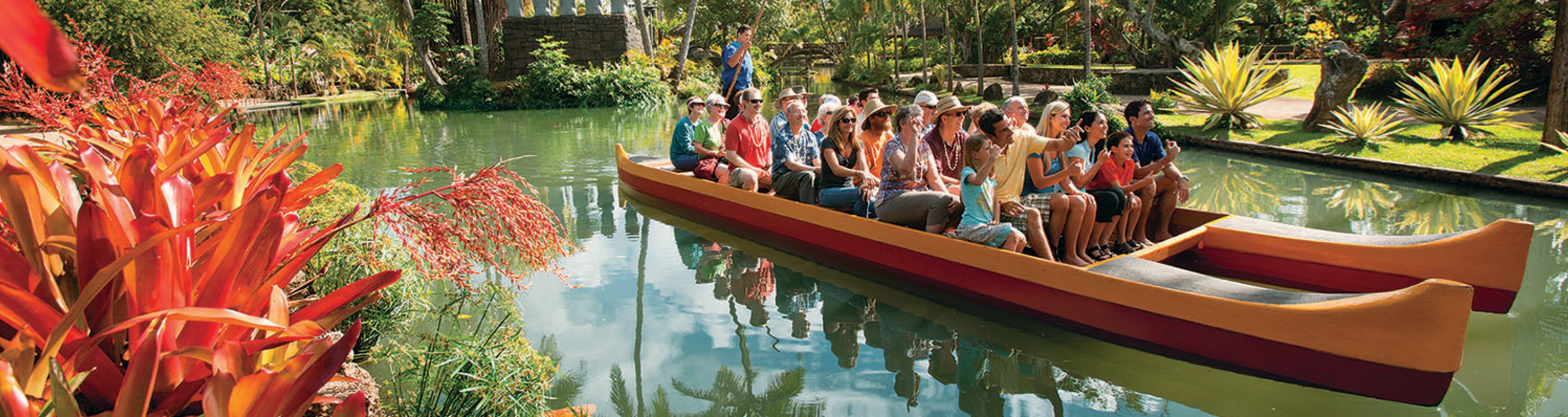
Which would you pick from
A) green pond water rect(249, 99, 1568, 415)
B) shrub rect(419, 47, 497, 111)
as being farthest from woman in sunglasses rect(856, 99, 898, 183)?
shrub rect(419, 47, 497, 111)

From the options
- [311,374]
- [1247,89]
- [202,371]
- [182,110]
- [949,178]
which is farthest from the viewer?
[1247,89]

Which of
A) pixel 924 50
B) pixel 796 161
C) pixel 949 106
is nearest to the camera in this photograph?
pixel 949 106

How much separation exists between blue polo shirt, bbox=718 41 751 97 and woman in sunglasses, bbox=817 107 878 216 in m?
4.11

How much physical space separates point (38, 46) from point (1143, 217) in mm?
6079

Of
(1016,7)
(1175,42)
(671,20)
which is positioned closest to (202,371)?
(1175,42)

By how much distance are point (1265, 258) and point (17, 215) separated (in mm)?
5787

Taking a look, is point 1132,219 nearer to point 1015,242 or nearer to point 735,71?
point 1015,242

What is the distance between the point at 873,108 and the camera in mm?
6105

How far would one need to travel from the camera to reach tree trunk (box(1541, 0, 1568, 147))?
8.98 meters

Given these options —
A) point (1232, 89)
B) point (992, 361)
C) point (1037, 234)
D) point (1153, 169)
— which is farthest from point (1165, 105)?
point (992, 361)

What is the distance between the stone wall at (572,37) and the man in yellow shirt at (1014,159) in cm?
2108

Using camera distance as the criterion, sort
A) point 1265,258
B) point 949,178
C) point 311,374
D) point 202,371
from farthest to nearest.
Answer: point 949,178 → point 1265,258 → point 202,371 → point 311,374

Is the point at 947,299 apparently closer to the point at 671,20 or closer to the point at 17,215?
the point at 17,215

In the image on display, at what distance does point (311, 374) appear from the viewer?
5.12 feet
